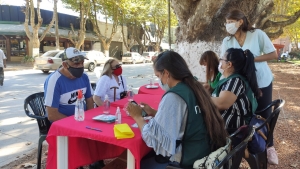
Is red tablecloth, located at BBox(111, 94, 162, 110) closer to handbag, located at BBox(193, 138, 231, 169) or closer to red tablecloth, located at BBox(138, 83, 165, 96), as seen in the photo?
red tablecloth, located at BBox(138, 83, 165, 96)

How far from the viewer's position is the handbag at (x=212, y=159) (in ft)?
5.46

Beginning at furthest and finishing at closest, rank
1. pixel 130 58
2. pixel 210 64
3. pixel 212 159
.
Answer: pixel 130 58 < pixel 210 64 < pixel 212 159

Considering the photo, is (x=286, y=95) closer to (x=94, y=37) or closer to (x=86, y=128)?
(x=86, y=128)

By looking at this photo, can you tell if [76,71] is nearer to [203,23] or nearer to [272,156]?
[203,23]

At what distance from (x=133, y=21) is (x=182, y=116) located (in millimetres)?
33432

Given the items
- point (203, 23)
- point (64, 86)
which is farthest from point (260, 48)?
point (64, 86)

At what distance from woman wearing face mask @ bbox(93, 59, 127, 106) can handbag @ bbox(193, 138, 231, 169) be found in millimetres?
2168

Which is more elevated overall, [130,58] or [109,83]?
[130,58]

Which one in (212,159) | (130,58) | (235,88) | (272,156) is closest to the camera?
(212,159)

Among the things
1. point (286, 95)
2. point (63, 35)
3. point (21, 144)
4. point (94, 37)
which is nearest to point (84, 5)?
point (63, 35)

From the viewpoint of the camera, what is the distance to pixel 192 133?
1.77 meters

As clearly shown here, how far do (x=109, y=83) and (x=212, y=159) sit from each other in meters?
2.43

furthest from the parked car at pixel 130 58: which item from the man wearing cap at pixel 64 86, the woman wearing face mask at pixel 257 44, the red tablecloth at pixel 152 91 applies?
the woman wearing face mask at pixel 257 44

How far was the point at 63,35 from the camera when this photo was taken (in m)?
26.2
